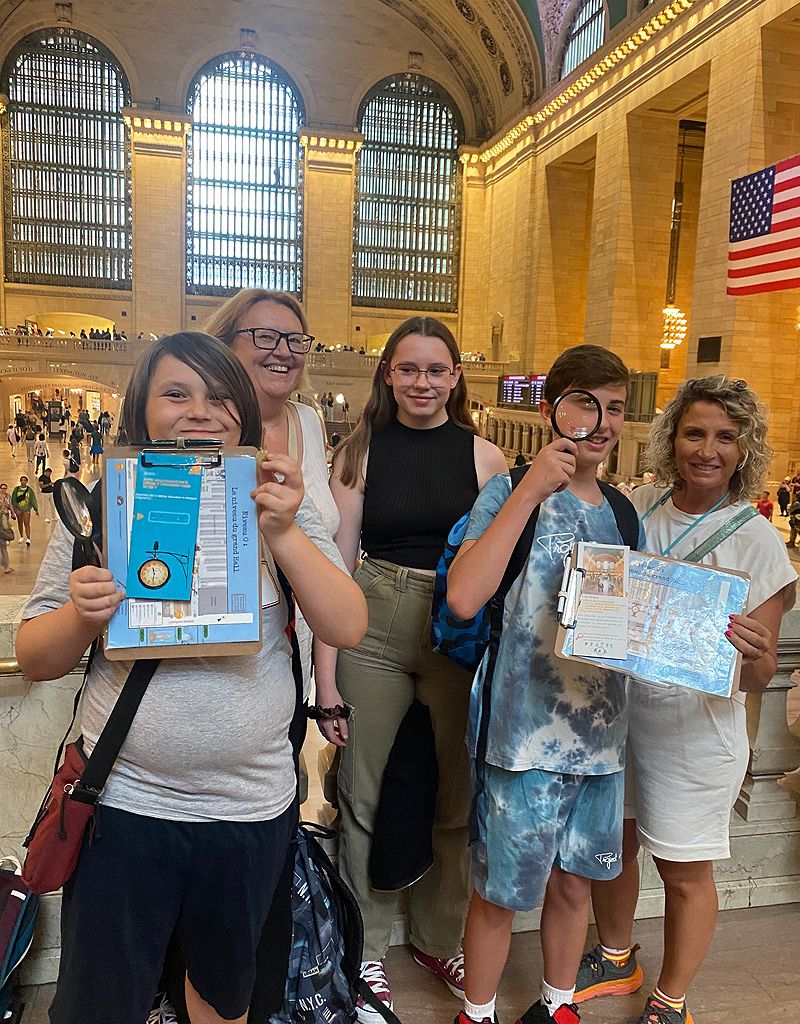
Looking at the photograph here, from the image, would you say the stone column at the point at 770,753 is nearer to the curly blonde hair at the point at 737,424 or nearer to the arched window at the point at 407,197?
the curly blonde hair at the point at 737,424

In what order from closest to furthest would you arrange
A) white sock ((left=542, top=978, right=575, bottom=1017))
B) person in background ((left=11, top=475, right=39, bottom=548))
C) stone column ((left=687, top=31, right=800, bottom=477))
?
white sock ((left=542, top=978, right=575, bottom=1017)) < person in background ((left=11, top=475, right=39, bottom=548)) < stone column ((left=687, top=31, right=800, bottom=477))

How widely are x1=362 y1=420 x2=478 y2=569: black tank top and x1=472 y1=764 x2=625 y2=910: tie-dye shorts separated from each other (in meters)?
0.61

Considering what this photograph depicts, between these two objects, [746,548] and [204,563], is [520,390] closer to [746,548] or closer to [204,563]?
[746,548]

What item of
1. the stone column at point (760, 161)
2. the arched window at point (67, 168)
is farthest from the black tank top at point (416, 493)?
the arched window at point (67, 168)

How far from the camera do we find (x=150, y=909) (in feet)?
4.47

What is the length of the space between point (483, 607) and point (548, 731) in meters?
0.33

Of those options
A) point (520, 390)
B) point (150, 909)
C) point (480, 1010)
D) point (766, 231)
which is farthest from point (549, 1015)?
point (520, 390)

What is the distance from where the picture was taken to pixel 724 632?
1742 mm

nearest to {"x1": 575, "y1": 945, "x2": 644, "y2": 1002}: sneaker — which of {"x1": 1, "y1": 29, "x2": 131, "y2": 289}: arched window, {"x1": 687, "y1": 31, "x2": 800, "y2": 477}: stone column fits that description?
{"x1": 687, "y1": 31, "x2": 800, "y2": 477}: stone column

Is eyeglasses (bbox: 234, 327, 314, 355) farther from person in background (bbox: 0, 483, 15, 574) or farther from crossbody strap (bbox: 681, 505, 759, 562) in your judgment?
person in background (bbox: 0, 483, 15, 574)

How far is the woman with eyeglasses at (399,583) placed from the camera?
2.03 metres

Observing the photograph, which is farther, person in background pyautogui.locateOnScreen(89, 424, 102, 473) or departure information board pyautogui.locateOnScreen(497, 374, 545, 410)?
departure information board pyautogui.locateOnScreen(497, 374, 545, 410)

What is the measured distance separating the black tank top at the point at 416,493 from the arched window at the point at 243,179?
3028 cm

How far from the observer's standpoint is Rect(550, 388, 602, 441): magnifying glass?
1.71 meters
